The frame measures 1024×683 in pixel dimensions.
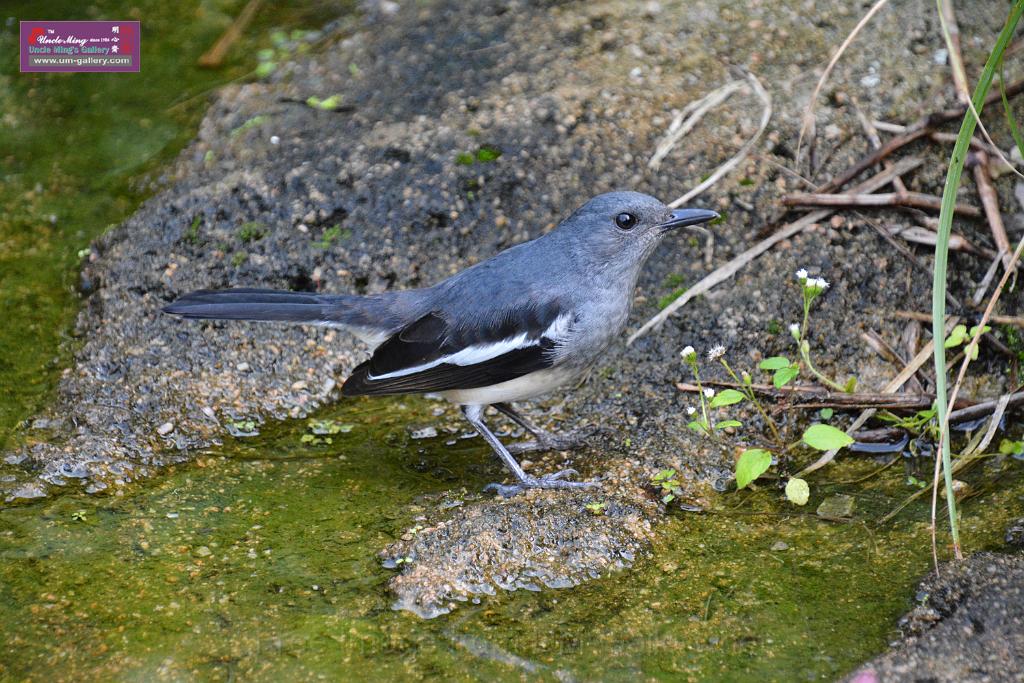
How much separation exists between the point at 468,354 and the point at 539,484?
664 mm

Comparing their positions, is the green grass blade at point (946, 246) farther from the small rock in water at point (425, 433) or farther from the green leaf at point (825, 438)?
the small rock in water at point (425, 433)

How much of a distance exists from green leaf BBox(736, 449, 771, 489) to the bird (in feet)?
2.49

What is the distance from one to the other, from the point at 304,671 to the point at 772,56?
4302 mm

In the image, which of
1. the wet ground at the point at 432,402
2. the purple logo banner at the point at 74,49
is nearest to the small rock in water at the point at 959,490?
the wet ground at the point at 432,402

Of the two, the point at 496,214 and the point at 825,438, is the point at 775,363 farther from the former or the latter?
the point at 496,214

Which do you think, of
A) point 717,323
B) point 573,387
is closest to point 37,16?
point 573,387

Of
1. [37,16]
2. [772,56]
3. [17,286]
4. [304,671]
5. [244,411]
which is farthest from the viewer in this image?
[37,16]

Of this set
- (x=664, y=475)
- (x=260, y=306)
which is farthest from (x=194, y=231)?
(x=664, y=475)

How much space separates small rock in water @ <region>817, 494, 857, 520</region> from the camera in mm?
3912

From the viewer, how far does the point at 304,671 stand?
3.14 metres

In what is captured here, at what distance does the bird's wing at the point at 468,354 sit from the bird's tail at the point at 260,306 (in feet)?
1.07

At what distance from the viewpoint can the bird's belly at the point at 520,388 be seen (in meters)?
4.41

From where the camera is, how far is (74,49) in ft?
22.1

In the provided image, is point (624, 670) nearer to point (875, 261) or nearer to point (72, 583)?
point (72, 583)
